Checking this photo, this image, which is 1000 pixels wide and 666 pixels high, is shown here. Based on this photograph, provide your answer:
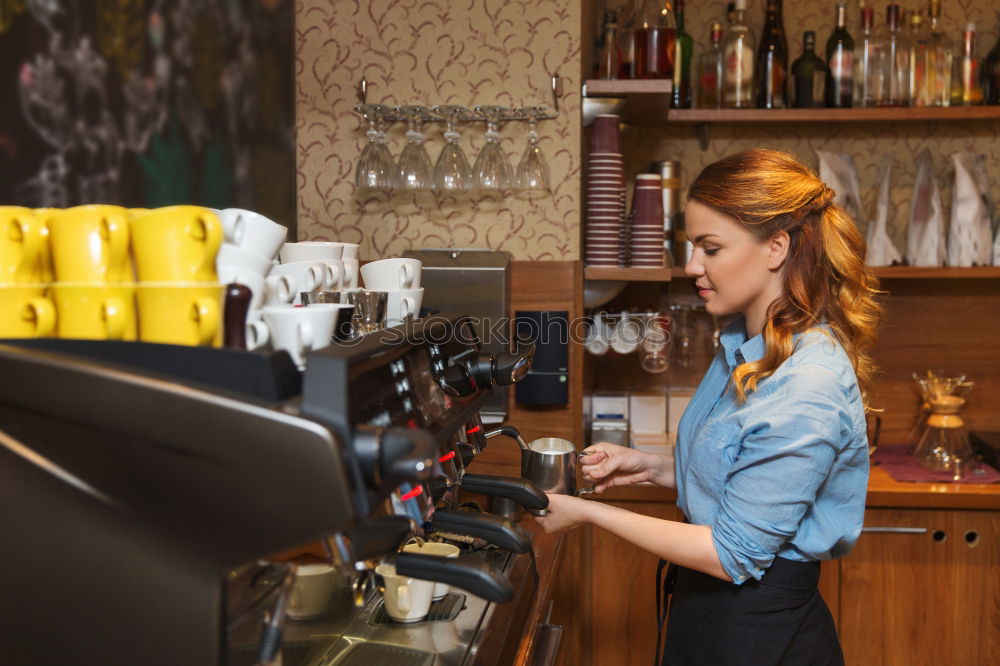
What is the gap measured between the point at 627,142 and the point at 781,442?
1.89 metres

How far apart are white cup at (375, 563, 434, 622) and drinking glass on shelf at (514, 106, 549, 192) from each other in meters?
1.30

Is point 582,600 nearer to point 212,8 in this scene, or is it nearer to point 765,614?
point 765,614

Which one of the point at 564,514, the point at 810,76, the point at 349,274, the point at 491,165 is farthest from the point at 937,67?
the point at 349,274

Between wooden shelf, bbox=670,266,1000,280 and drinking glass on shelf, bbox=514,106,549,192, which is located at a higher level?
drinking glass on shelf, bbox=514,106,549,192

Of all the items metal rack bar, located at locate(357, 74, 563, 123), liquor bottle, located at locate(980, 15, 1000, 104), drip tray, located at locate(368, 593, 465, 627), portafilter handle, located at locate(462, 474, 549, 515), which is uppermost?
liquor bottle, located at locate(980, 15, 1000, 104)

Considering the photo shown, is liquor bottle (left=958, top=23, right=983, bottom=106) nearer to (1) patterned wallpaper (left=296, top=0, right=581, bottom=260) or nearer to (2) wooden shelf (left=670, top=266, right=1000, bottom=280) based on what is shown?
(2) wooden shelf (left=670, top=266, right=1000, bottom=280)

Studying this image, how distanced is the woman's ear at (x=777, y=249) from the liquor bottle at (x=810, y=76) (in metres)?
1.51

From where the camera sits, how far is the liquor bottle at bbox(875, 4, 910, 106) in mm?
2762

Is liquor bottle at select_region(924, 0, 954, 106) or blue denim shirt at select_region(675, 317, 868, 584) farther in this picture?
liquor bottle at select_region(924, 0, 954, 106)

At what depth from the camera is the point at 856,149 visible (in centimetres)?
303

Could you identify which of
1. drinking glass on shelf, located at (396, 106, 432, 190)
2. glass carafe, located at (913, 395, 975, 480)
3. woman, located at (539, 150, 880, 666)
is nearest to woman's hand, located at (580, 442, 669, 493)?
woman, located at (539, 150, 880, 666)

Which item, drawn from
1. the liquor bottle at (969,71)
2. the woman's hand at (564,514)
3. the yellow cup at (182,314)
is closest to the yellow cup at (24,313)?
the yellow cup at (182,314)

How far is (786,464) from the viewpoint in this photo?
1376 millimetres

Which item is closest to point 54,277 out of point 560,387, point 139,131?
point 139,131
